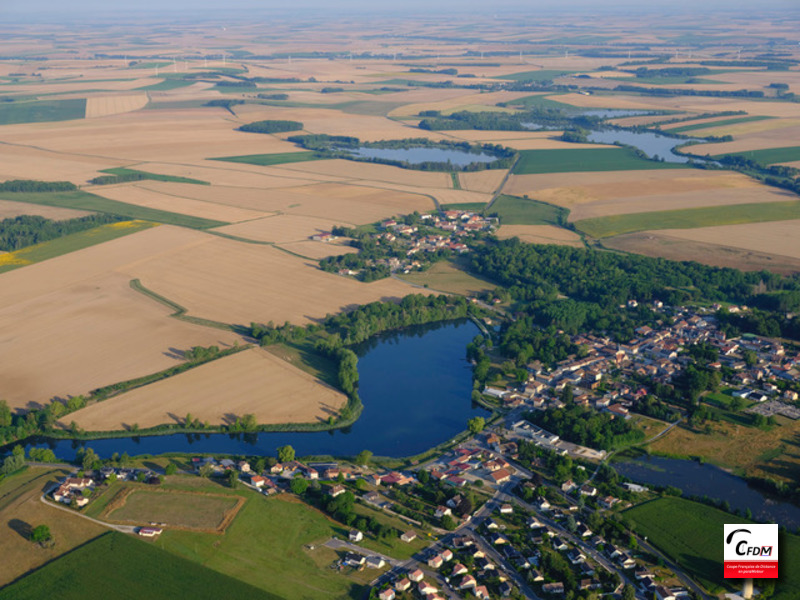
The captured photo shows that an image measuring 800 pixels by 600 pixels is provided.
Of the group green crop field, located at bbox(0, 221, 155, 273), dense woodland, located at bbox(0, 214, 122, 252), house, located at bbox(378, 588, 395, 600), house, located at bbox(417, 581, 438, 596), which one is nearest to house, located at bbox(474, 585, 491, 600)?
house, located at bbox(417, 581, 438, 596)

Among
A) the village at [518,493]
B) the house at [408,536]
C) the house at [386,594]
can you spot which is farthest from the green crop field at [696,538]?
the house at [386,594]

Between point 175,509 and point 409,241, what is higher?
point 409,241

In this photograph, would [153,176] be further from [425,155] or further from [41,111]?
[41,111]

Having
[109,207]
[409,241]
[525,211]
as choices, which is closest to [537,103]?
[525,211]

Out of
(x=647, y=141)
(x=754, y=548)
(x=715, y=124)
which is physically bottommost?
(x=754, y=548)

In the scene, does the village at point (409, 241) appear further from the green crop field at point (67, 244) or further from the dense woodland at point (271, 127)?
the dense woodland at point (271, 127)
